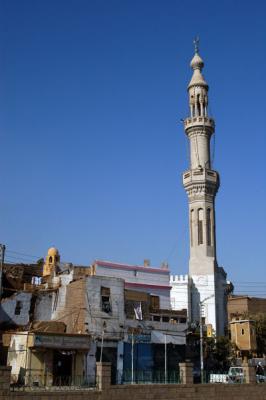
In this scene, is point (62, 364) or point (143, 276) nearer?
point (62, 364)

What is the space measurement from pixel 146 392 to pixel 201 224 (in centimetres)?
2809

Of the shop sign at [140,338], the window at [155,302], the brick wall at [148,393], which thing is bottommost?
the brick wall at [148,393]

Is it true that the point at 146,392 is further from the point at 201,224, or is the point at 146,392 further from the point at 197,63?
the point at 197,63

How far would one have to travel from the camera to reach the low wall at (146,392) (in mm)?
22266

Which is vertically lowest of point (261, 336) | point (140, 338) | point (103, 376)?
point (103, 376)

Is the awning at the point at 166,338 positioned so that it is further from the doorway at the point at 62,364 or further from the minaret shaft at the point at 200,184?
the minaret shaft at the point at 200,184

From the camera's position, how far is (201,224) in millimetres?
52344

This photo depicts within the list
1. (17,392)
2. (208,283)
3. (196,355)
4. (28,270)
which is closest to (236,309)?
(208,283)

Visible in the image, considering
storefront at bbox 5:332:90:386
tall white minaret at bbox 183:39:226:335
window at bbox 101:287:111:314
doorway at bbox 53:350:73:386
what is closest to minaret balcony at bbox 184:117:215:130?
tall white minaret at bbox 183:39:226:335

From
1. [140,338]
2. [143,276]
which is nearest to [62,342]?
[140,338]

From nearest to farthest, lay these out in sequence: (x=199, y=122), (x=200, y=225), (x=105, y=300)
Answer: (x=105, y=300)
(x=200, y=225)
(x=199, y=122)

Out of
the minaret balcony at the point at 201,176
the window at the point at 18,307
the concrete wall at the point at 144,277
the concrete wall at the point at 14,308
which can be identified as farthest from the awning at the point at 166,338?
the minaret balcony at the point at 201,176

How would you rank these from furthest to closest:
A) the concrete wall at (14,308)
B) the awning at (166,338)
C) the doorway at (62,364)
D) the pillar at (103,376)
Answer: the concrete wall at (14,308), the awning at (166,338), the doorway at (62,364), the pillar at (103,376)

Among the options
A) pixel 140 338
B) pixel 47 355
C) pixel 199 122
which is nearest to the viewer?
pixel 47 355
